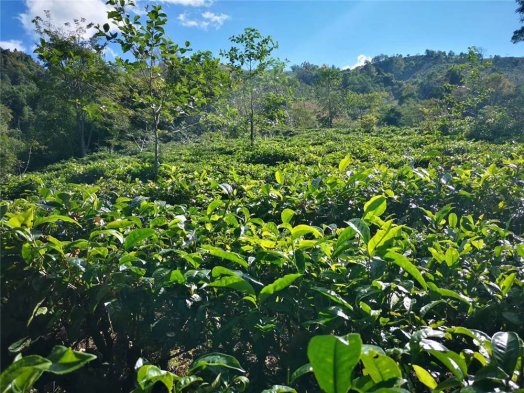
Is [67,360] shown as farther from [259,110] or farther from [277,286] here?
[259,110]

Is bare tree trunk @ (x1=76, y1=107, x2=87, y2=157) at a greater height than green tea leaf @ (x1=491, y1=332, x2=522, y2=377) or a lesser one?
greater

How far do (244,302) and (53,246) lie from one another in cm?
65

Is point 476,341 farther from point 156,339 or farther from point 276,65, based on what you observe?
point 276,65

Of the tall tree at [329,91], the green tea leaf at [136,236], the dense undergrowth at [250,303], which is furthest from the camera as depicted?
the tall tree at [329,91]

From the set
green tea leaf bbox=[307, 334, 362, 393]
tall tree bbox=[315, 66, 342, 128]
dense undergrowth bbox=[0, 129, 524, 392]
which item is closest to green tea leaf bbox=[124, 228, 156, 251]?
dense undergrowth bbox=[0, 129, 524, 392]

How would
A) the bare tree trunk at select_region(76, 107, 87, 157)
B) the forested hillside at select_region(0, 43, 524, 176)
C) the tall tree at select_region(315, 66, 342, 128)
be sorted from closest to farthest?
the forested hillside at select_region(0, 43, 524, 176), the bare tree trunk at select_region(76, 107, 87, 157), the tall tree at select_region(315, 66, 342, 128)

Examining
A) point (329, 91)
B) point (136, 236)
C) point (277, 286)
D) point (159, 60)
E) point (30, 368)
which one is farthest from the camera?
point (329, 91)

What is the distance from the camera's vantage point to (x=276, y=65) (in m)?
12.0

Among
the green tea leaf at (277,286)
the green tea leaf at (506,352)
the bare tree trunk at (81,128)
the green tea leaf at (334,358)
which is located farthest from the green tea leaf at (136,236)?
the bare tree trunk at (81,128)

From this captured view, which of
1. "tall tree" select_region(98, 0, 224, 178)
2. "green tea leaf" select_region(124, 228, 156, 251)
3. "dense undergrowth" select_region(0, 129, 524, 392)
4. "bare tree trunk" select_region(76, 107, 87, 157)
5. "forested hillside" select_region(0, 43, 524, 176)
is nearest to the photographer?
"dense undergrowth" select_region(0, 129, 524, 392)

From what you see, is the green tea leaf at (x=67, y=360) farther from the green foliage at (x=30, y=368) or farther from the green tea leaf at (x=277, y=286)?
the green tea leaf at (x=277, y=286)

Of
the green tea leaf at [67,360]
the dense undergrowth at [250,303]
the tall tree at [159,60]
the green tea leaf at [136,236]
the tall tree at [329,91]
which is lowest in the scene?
the dense undergrowth at [250,303]

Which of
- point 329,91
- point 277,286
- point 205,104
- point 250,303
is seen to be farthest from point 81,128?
point 277,286

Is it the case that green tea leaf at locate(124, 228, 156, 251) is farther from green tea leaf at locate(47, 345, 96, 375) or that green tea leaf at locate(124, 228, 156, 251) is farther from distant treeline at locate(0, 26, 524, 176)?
distant treeline at locate(0, 26, 524, 176)
